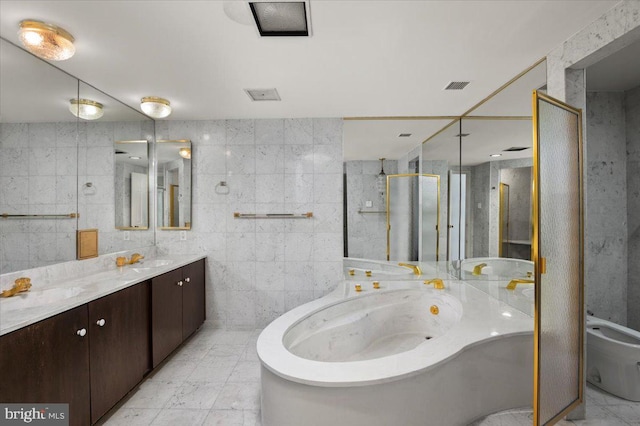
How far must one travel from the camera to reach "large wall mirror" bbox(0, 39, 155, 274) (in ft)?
5.91

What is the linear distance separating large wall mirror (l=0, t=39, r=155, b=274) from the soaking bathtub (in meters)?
1.68

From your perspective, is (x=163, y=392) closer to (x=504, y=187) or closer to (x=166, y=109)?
(x=166, y=109)

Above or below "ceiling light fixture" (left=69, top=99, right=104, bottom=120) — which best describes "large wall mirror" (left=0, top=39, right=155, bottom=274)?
below

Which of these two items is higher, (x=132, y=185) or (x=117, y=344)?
(x=132, y=185)

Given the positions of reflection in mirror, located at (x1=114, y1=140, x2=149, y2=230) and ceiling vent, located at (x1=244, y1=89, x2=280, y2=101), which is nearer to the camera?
ceiling vent, located at (x1=244, y1=89, x2=280, y2=101)

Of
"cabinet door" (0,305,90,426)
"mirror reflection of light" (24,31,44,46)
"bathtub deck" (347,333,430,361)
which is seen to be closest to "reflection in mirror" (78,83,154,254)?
"mirror reflection of light" (24,31,44,46)

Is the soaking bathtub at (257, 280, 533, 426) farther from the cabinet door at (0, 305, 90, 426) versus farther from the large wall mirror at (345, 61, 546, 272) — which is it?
the cabinet door at (0, 305, 90, 426)

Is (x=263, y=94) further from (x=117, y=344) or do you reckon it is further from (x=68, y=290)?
(x=117, y=344)

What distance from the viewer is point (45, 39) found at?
164 cm

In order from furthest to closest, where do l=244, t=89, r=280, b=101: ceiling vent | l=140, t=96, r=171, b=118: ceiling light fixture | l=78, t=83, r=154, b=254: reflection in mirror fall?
1. l=140, t=96, r=171, b=118: ceiling light fixture
2. l=244, t=89, r=280, b=101: ceiling vent
3. l=78, t=83, r=154, b=254: reflection in mirror

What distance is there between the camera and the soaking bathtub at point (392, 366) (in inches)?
57.1

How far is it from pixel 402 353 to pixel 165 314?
2.01 m

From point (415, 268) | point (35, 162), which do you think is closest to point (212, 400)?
point (35, 162)

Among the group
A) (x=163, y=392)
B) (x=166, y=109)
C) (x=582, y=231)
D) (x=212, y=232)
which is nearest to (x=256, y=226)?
(x=212, y=232)
